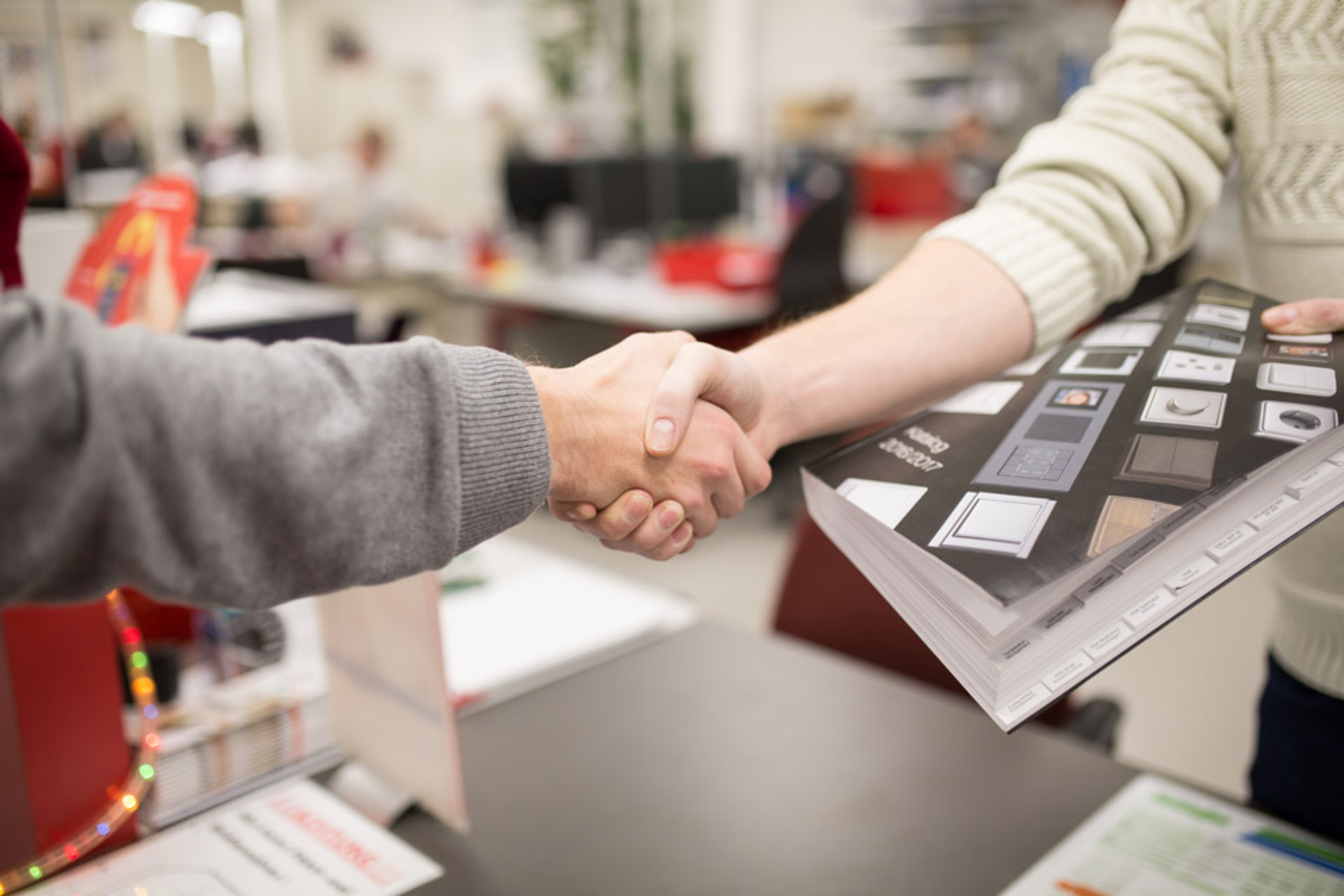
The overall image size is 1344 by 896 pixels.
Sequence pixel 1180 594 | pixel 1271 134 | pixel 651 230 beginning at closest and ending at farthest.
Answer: pixel 1180 594
pixel 1271 134
pixel 651 230

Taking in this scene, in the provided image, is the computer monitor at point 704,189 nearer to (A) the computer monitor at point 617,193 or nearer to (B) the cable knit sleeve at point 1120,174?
(A) the computer monitor at point 617,193

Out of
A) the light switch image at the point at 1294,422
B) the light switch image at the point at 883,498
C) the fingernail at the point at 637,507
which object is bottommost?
the fingernail at the point at 637,507

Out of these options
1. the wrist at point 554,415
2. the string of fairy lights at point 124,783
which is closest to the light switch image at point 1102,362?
the wrist at point 554,415

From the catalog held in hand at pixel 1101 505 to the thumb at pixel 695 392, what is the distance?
0.61 feet

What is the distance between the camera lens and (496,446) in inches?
25.8

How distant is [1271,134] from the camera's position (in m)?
0.82

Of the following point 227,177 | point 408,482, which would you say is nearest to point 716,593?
point 408,482

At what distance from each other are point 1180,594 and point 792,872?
442 mm

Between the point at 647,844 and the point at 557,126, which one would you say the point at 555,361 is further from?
the point at 557,126

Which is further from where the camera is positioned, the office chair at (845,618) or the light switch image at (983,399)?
the office chair at (845,618)

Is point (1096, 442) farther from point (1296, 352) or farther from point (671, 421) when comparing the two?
point (671, 421)

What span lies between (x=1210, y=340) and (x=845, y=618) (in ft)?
2.83

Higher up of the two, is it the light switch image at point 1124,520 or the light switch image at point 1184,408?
the light switch image at point 1184,408

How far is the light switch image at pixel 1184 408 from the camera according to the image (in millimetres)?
627
